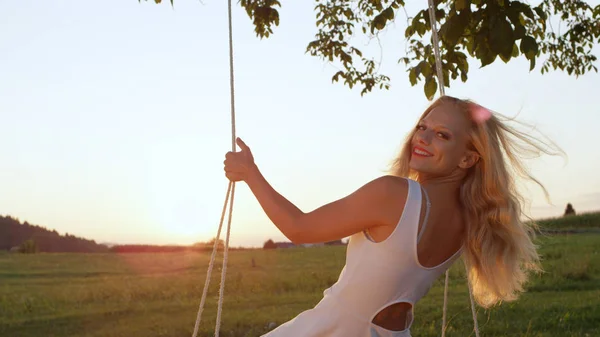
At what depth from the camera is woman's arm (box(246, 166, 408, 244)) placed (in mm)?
2174

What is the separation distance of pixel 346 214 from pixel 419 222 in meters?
0.23

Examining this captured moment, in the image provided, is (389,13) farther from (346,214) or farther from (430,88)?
(346,214)

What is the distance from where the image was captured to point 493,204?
2447mm

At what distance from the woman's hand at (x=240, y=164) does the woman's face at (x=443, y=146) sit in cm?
54

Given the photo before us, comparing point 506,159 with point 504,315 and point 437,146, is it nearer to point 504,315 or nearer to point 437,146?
point 437,146

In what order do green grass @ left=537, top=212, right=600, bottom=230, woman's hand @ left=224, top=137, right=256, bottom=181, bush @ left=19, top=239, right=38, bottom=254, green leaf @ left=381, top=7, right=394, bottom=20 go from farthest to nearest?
green grass @ left=537, top=212, right=600, bottom=230
bush @ left=19, top=239, right=38, bottom=254
green leaf @ left=381, top=7, right=394, bottom=20
woman's hand @ left=224, top=137, right=256, bottom=181

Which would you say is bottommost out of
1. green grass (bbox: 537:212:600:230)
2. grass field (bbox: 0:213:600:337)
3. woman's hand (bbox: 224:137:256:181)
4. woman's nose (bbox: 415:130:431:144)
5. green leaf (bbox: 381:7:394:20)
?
grass field (bbox: 0:213:600:337)

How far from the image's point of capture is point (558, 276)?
10.9 meters

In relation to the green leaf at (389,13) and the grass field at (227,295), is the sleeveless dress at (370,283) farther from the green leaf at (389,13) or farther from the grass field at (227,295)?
the grass field at (227,295)

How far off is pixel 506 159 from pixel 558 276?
29.8 feet

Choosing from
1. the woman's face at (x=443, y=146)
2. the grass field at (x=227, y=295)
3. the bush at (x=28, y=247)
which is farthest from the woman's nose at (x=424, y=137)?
the bush at (x=28, y=247)

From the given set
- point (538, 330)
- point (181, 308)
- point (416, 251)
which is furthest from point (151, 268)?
point (416, 251)

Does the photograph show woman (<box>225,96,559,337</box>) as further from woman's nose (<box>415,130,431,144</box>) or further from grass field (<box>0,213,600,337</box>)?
grass field (<box>0,213,600,337</box>)

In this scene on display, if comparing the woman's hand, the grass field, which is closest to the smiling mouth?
the woman's hand
